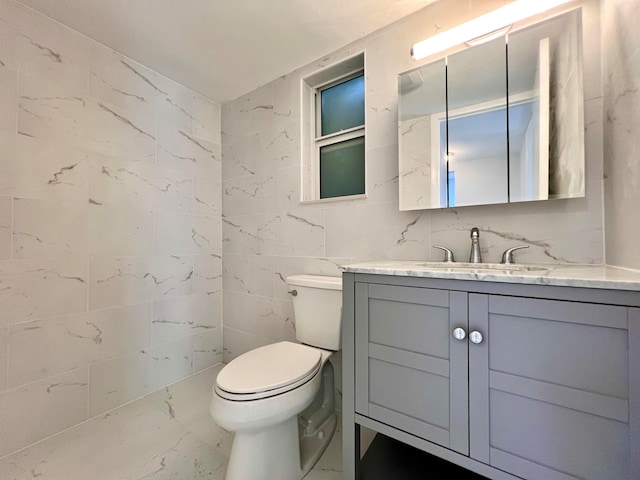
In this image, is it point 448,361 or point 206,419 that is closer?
point 448,361

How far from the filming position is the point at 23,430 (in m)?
1.32

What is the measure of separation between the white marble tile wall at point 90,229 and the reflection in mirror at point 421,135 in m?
1.55

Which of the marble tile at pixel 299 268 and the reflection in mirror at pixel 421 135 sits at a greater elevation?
the reflection in mirror at pixel 421 135

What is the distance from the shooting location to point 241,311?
2123 mm

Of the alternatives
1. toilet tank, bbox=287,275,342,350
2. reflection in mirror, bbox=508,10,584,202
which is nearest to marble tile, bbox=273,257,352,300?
toilet tank, bbox=287,275,342,350

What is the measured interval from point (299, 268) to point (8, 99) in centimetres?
167

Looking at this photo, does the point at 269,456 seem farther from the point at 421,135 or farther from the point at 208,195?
the point at 208,195

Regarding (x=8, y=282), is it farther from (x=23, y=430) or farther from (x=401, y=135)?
(x=401, y=135)

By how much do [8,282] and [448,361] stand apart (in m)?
1.94

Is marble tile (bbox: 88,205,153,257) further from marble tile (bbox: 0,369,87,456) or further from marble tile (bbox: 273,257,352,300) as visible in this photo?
marble tile (bbox: 273,257,352,300)

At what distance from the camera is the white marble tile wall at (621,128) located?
0.80 meters

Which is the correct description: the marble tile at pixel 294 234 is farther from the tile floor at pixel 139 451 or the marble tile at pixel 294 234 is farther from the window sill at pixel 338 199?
the tile floor at pixel 139 451

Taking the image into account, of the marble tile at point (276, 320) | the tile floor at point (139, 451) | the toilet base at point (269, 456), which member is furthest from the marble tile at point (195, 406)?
the marble tile at point (276, 320)

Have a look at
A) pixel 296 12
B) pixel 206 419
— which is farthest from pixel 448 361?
pixel 296 12
